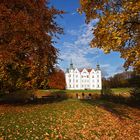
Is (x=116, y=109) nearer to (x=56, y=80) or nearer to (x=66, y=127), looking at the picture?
(x=66, y=127)

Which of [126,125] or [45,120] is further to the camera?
[126,125]

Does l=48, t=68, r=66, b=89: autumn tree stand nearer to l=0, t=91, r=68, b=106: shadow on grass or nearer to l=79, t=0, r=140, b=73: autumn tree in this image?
l=0, t=91, r=68, b=106: shadow on grass

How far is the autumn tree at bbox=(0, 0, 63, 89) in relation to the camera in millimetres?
23203

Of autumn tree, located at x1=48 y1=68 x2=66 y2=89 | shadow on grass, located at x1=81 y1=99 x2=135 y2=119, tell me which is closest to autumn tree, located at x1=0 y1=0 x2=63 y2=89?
autumn tree, located at x1=48 y1=68 x2=66 y2=89

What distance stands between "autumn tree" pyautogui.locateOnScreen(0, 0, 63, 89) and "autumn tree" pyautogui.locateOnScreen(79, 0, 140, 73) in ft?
21.6

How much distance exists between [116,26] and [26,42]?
9.05 metres

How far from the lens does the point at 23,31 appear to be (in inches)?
935

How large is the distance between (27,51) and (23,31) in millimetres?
1659

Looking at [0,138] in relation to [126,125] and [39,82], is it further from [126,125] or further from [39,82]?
[39,82]

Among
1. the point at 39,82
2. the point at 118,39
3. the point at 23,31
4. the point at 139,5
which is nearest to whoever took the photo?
the point at 139,5

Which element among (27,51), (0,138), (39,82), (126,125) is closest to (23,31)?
(27,51)

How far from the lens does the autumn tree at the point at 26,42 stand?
23.2m

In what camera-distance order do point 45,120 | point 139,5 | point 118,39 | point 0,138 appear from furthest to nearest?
1. point 45,120
2. point 118,39
3. point 139,5
4. point 0,138

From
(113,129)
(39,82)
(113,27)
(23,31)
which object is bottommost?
(113,129)
